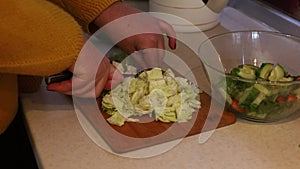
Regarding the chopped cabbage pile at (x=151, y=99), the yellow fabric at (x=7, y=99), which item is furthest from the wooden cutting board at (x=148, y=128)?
the yellow fabric at (x=7, y=99)

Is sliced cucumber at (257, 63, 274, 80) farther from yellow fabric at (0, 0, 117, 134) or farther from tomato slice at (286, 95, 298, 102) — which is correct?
yellow fabric at (0, 0, 117, 134)

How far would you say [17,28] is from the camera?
1.93 feet

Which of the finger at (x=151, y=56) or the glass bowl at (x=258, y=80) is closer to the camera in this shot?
the glass bowl at (x=258, y=80)

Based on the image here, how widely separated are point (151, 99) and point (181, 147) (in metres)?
0.10

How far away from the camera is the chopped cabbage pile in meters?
0.69

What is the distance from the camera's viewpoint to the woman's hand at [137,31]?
2.48 feet

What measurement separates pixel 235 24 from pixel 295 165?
0.56 metres

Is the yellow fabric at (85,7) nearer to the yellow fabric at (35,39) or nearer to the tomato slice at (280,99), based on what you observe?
the yellow fabric at (35,39)

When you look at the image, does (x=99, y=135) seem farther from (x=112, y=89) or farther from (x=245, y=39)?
(x=245, y=39)

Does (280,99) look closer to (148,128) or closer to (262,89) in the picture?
(262,89)

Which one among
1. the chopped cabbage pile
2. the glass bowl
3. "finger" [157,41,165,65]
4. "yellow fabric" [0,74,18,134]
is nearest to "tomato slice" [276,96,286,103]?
the glass bowl

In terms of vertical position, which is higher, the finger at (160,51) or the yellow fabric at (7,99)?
the finger at (160,51)

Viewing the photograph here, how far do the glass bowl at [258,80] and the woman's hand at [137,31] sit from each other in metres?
0.09

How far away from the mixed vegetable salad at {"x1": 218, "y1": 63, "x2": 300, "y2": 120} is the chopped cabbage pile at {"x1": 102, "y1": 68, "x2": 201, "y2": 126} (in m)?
0.07
